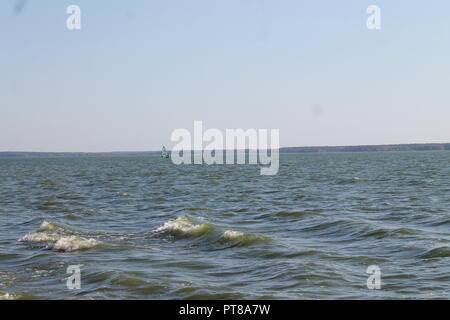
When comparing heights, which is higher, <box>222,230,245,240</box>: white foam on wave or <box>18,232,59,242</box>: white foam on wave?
<box>222,230,245,240</box>: white foam on wave

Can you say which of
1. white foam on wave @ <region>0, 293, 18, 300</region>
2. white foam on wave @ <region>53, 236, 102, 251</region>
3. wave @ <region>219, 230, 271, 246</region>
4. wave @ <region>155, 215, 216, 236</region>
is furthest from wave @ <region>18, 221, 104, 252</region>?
white foam on wave @ <region>0, 293, 18, 300</region>

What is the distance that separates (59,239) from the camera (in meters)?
18.7

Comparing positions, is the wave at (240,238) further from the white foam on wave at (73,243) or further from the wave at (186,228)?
the white foam on wave at (73,243)

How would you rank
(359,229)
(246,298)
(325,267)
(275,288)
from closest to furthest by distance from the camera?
(246,298) < (275,288) < (325,267) < (359,229)

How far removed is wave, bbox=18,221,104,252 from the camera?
1789cm

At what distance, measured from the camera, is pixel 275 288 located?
12.6 meters

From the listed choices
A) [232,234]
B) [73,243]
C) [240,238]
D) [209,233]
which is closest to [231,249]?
[240,238]

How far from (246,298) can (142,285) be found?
2.60 metres

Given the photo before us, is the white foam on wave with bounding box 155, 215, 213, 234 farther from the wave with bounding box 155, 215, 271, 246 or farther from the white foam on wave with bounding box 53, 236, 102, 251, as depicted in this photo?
the white foam on wave with bounding box 53, 236, 102, 251

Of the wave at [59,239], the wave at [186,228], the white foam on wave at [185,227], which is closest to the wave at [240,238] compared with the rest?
the wave at [186,228]

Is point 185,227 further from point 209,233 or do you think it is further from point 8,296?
point 8,296

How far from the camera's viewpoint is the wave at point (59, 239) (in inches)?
704
